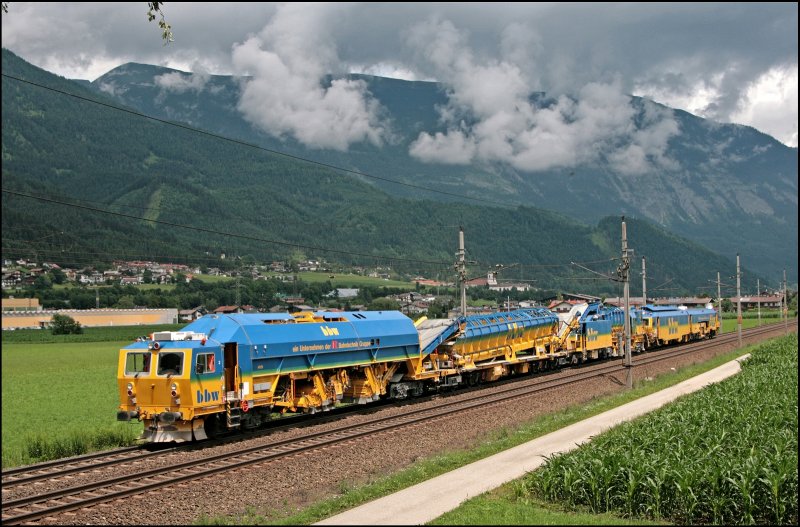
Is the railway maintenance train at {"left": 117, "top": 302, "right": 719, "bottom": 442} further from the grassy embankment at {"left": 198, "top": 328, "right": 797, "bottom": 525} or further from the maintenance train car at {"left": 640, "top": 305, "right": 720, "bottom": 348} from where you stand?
the maintenance train car at {"left": 640, "top": 305, "right": 720, "bottom": 348}

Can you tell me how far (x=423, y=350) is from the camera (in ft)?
124

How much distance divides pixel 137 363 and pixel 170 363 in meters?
1.31

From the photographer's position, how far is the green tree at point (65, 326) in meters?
106

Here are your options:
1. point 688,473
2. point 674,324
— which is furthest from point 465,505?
point 674,324

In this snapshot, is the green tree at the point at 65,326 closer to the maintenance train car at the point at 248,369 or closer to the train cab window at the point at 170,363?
the maintenance train car at the point at 248,369

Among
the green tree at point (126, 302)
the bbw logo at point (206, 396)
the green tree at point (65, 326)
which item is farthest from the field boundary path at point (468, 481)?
the green tree at point (126, 302)

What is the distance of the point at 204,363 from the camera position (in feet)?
82.2

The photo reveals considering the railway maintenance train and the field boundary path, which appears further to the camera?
the railway maintenance train

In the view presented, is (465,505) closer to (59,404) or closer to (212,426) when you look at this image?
(212,426)

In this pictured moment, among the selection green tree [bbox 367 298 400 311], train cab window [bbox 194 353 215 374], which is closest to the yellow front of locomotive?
train cab window [bbox 194 353 215 374]

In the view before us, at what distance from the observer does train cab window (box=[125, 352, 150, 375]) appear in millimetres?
25328

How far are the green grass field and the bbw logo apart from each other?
498 centimetres

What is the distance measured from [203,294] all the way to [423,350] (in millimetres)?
90451

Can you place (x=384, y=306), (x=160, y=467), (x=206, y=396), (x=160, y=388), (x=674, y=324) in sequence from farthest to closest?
(x=384, y=306) < (x=674, y=324) < (x=206, y=396) < (x=160, y=388) < (x=160, y=467)
